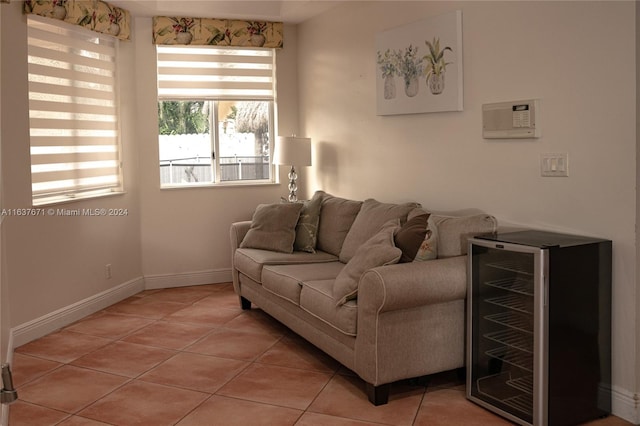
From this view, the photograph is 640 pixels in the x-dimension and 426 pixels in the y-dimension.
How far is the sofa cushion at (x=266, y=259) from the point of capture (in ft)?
15.7

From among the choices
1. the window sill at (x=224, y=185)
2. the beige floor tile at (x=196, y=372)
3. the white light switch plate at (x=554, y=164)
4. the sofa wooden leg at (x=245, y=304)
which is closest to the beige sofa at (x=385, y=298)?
the white light switch plate at (x=554, y=164)

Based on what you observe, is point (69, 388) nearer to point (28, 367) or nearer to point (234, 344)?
point (28, 367)

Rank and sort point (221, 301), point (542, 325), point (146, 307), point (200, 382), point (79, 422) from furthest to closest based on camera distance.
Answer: point (221, 301) < point (146, 307) < point (200, 382) < point (79, 422) < point (542, 325)

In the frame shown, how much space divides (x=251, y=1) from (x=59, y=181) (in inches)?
93.7

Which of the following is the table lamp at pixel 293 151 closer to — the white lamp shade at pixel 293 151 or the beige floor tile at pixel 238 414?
the white lamp shade at pixel 293 151

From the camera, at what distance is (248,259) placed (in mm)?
4980

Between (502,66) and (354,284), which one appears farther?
(502,66)

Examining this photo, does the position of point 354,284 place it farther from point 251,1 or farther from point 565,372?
point 251,1

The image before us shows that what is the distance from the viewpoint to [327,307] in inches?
145

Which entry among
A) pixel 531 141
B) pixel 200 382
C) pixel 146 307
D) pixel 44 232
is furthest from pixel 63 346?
pixel 531 141

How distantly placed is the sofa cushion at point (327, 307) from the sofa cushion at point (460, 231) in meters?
0.63

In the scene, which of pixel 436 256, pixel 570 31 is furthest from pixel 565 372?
pixel 570 31

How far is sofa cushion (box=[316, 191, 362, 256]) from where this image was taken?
495 centimetres

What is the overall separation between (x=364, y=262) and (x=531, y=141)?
1122mm
